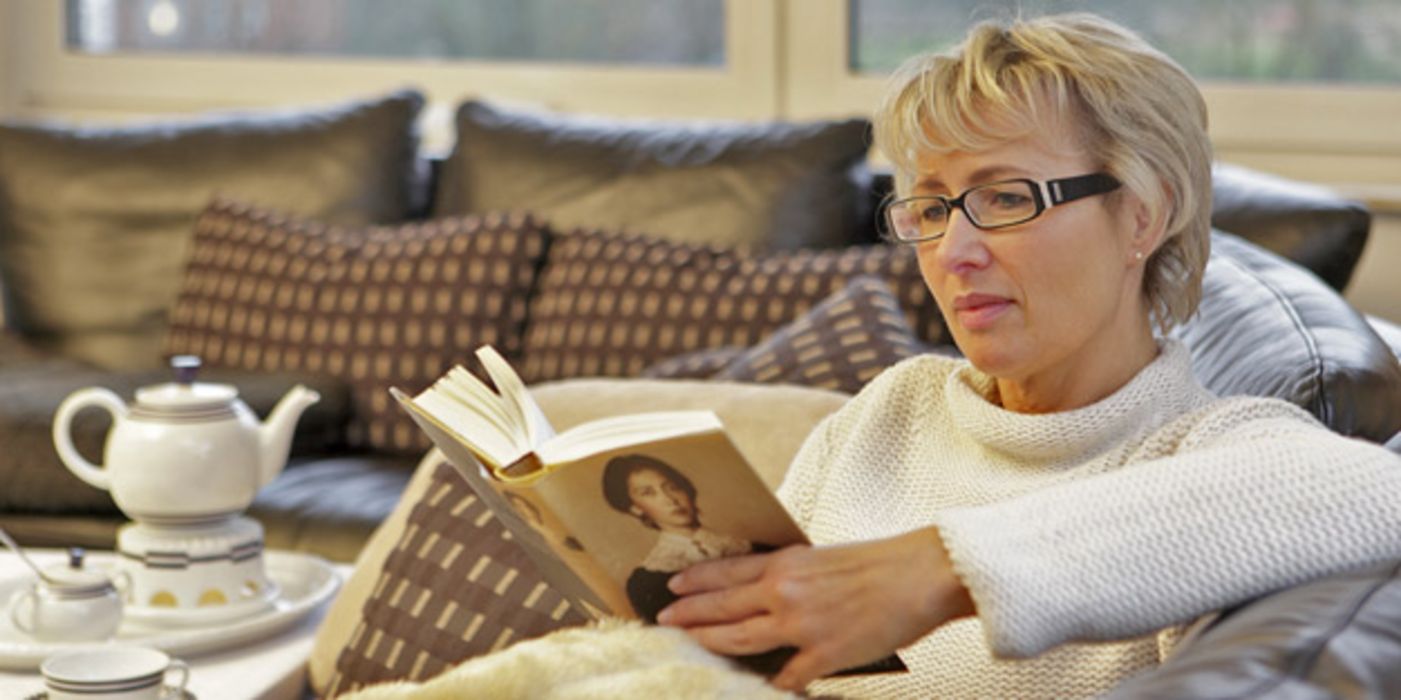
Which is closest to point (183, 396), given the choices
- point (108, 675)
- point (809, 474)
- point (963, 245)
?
point (108, 675)

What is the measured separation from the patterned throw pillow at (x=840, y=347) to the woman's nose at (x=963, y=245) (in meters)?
0.71

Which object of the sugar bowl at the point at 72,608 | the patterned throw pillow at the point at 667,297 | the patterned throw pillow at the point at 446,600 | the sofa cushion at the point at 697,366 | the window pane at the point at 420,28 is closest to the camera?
the patterned throw pillow at the point at 446,600

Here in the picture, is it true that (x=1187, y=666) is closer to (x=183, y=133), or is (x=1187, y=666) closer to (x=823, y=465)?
(x=823, y=465)

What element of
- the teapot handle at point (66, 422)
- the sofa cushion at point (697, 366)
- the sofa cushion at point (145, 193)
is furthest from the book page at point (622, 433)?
the sofa cushion at point (145, 193)

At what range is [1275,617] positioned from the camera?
1005mm

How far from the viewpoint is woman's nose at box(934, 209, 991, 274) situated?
1.42 metres

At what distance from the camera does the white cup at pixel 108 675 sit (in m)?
1.54

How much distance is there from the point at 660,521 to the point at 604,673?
98 mm

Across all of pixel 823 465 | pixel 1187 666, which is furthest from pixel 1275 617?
pixel 823 465

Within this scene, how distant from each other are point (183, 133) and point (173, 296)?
1.01ft

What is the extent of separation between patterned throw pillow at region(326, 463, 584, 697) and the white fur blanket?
53 centimetres

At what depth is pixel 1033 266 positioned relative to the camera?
142 cm

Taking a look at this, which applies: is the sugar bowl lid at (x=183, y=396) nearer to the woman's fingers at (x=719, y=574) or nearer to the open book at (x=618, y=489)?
the open book at (x=618, y=489)

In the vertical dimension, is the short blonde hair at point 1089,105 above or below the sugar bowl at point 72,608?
above
